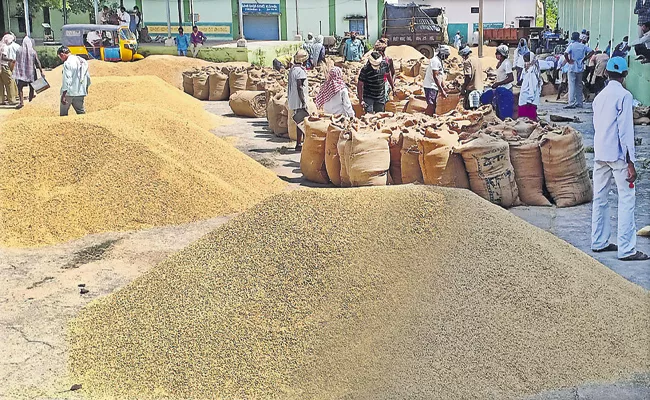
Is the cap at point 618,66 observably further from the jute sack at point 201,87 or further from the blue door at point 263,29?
the blue door at point 263,29

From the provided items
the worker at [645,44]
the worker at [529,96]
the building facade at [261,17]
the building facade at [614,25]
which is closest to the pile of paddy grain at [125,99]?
the worker at [529,96]

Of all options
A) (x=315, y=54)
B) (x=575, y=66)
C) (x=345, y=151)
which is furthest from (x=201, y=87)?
(x=345, y=151)

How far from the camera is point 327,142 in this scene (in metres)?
8.32

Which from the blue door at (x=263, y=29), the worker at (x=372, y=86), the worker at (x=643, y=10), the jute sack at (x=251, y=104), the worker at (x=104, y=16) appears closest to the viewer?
the worker at (x=372, y=86)

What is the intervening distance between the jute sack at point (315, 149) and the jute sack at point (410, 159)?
1.16 metres

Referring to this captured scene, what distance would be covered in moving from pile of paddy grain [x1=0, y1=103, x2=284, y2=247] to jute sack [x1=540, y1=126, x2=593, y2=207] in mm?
2889

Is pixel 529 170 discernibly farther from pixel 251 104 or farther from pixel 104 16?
pixel 104 16

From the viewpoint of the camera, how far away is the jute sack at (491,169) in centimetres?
697

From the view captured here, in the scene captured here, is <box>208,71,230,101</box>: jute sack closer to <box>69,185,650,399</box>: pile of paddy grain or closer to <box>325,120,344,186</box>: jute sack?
<box>325,120,344,186</box>: jute sack

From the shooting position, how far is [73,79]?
9898 mm

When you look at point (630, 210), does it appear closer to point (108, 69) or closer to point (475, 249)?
point (475, 249)

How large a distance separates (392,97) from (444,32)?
18319 mm

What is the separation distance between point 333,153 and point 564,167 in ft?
7.82

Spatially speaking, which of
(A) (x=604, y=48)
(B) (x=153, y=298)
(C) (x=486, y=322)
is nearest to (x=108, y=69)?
(A) (x=604, y=48)
